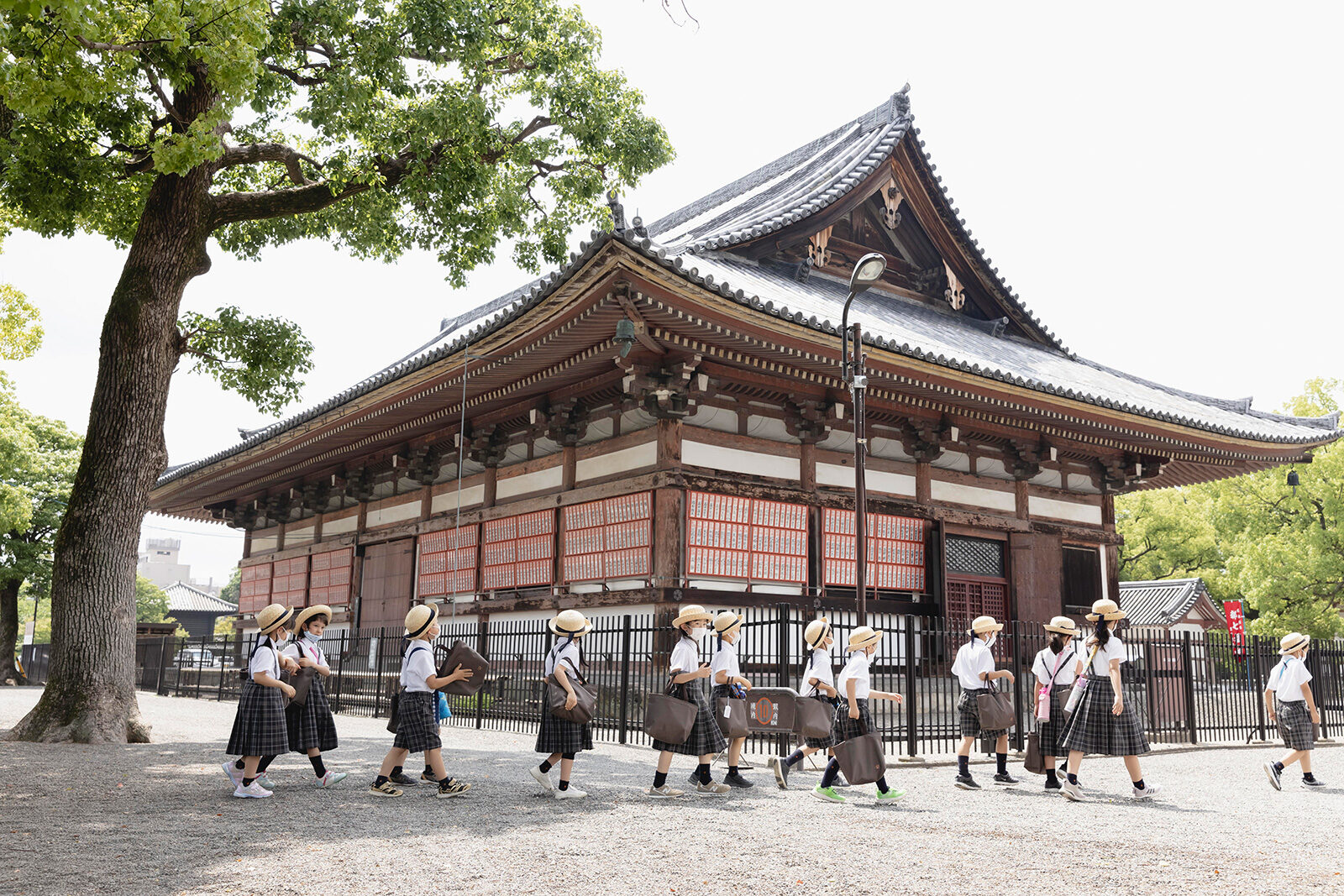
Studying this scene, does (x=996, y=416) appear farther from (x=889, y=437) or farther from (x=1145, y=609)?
(x=1145, y=609)

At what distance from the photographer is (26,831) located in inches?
223

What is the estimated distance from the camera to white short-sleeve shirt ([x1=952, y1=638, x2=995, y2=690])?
893 cm

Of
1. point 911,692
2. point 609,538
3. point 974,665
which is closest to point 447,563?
point 609,538

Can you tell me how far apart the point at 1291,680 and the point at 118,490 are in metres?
12.4

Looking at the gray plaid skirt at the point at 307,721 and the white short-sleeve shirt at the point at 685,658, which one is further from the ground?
the white short-sleeve shirt at the point at 685,658

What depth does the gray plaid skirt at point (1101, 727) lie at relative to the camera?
803cm

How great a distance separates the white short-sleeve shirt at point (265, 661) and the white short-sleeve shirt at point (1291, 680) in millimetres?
9418

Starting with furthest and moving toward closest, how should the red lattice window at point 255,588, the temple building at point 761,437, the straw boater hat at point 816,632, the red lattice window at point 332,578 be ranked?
the red lattice window at point 255,588 → the red lattice window at point 332,578 → the temple building at point 761,437 → the straw boater hat at point 816,632

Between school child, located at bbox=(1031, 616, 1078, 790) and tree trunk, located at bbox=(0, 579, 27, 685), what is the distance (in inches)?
1137

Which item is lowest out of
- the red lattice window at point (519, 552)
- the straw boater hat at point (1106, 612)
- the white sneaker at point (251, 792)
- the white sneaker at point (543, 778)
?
the white sneaker at point (251, 792)

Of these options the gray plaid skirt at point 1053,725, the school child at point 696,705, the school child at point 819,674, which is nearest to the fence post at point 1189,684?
the gray plaid skirt at point 1053,725

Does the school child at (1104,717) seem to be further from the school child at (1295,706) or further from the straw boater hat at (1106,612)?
the school child at (1295,706)

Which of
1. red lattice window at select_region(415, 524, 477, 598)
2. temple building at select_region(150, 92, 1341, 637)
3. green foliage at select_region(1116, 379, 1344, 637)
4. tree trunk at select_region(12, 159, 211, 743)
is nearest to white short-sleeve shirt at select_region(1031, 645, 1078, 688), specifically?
temple building at select_region(150, 92, 1341, 637)

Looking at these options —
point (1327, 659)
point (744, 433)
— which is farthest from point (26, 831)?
point (1327, 659)
